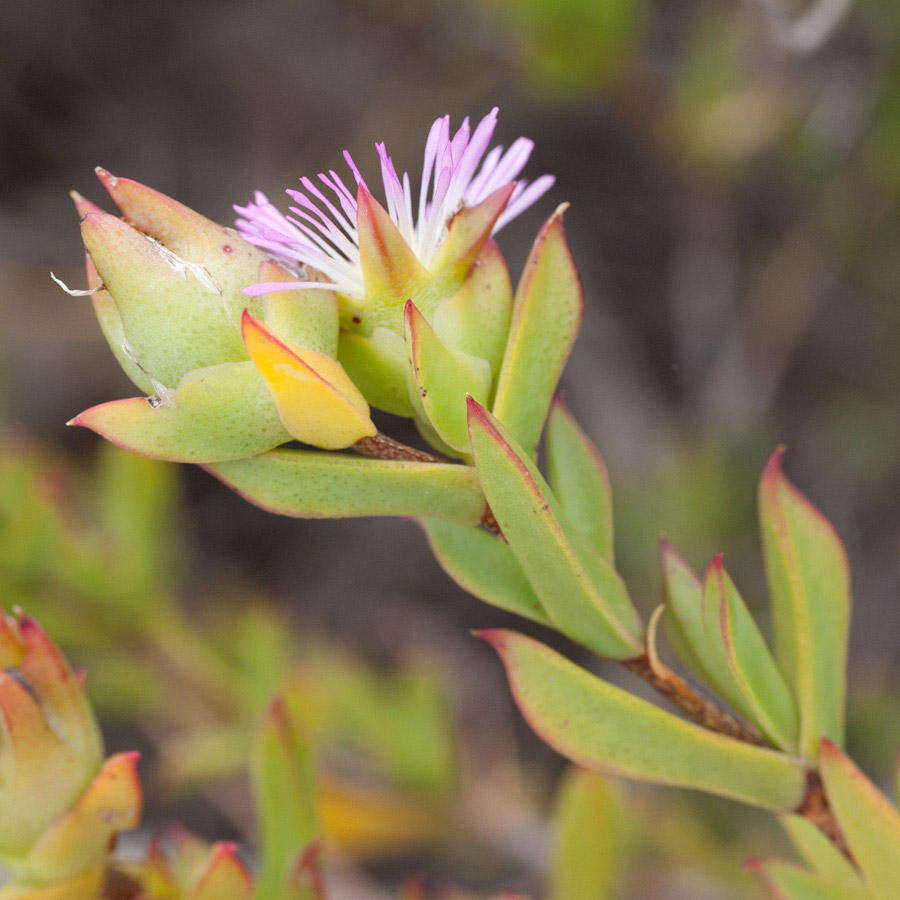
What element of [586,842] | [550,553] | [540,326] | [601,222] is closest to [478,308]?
[540,326]

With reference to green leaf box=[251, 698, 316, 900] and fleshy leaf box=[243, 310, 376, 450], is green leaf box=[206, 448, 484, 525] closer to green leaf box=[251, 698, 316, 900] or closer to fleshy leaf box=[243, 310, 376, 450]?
fleshy leaf box=[243, 310, 376, 450]

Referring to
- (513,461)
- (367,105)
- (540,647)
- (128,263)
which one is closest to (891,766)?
(540,647)

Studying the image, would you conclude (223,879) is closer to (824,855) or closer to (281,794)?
(281,794)

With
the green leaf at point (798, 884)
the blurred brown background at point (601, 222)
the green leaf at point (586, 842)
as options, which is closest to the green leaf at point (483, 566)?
the green leaf at point (798, 884)

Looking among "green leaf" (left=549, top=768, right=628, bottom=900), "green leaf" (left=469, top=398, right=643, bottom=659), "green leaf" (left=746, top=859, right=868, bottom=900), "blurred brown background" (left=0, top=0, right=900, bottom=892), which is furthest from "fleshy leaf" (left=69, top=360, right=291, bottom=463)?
"blurred brown background" (left=0, top=0, right=900, bottom=892)

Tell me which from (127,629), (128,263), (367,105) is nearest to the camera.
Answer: (128,263)

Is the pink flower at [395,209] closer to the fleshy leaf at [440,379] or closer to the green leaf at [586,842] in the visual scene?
the fleshy leaf at [440,379]

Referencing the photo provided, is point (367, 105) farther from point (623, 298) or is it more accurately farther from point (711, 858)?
point (711, 858)
